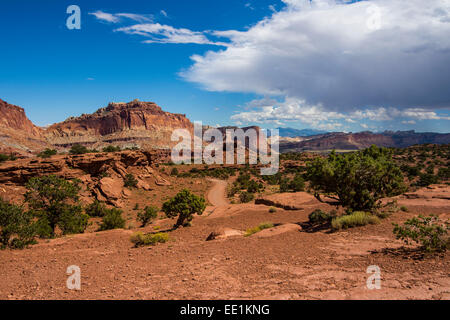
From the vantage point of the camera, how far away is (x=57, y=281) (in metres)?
7.32

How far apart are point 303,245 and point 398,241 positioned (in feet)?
11.3

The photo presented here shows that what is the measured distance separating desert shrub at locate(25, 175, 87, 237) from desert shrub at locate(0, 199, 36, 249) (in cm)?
414

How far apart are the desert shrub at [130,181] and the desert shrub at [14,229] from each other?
24.8 meters

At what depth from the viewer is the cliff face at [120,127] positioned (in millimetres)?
136375

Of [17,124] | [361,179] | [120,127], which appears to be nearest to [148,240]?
[361,179]

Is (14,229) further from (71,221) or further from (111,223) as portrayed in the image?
(111,223)

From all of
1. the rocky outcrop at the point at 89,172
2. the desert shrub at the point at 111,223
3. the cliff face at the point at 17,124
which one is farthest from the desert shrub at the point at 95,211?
the cliff face at the point at 17,124

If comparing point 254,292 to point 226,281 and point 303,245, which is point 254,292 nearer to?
point 226,281

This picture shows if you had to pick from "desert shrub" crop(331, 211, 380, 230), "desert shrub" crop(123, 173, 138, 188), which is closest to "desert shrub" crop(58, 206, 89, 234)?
"desert shrub" crop(331, 211, 380, 230)

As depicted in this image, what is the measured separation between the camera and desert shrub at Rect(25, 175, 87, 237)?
17594 millimetres

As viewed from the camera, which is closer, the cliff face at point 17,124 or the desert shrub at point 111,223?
the desert shrub at point 111,223

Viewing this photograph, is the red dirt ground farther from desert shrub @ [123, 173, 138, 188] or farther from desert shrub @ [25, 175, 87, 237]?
desert shrub @ [123, 173, 138, 188]

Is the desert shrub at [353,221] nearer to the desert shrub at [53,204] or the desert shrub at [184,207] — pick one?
the desert shrub at [184,207]

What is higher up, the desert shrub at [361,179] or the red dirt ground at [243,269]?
the desert shrub at [361,179]
